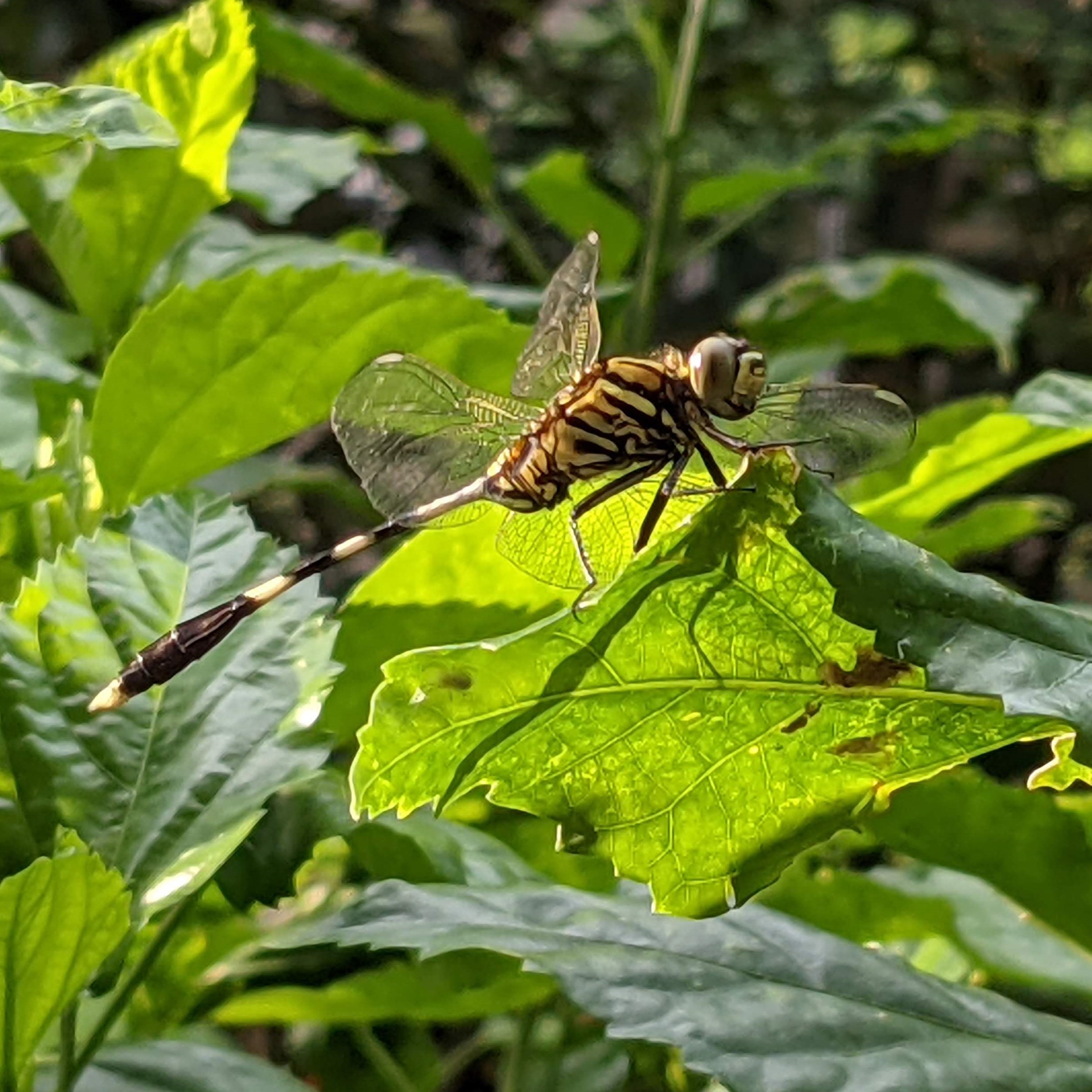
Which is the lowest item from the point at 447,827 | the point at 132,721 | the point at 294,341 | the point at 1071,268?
the point at 1071,268

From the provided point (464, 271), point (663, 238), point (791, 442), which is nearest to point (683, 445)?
point (791, 442)

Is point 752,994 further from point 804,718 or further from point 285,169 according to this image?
point 285,169

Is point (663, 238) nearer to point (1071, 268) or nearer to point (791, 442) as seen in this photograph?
point (791, 442)

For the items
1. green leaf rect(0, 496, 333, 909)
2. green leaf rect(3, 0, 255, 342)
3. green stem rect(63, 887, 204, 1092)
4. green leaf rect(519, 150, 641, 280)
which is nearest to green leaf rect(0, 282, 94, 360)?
green leaf rect(3, 0, 255, 342)

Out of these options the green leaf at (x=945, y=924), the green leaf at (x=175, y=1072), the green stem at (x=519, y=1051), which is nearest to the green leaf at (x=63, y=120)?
the green leaf at (x=175, y=1072)

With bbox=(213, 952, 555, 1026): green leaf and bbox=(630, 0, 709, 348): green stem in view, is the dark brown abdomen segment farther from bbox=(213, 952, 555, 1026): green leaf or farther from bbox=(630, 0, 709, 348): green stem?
bbox=(630, 0, 709, 348): green stem

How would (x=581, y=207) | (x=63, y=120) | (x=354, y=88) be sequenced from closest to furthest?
(x=63, y=120)
(x=354, y=88)
(x=581, y=207)

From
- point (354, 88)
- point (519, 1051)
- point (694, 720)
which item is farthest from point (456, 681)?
point (354, 88)
